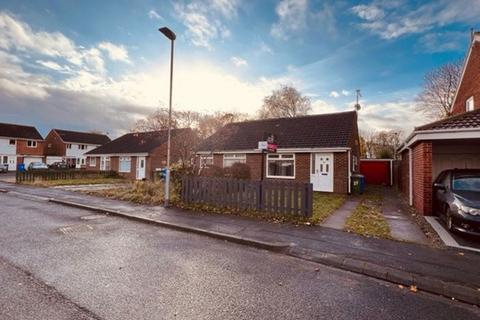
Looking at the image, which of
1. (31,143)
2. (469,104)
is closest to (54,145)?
(31,143)

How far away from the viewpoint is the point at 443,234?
6148 millimetres

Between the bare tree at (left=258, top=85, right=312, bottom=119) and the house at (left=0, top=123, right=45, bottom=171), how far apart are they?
43388 mm

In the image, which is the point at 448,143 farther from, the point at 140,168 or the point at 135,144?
the point at 135,144

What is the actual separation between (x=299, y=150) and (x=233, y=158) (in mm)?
5187

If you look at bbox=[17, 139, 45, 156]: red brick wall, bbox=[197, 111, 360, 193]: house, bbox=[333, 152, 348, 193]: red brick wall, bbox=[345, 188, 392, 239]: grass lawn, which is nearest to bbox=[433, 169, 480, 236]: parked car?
bbox=[345, 188, 392, 239]: grass lawn

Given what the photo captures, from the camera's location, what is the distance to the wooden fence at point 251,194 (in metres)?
7.67

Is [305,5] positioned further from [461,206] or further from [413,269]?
[413,269]

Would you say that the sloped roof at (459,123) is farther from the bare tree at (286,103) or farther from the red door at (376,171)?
the bare tree at (286,103)

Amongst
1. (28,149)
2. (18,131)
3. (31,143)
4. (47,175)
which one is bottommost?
(47,175)

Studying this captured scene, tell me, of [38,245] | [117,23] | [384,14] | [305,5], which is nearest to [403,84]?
[384,14]

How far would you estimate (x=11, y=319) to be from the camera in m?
2.70

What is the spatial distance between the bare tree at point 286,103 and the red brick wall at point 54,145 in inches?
1532

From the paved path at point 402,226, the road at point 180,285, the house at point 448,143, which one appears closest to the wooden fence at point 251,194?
the paved path at point 402,226

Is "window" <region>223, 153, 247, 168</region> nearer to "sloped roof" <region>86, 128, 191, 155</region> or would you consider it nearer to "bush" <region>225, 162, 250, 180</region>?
"bush" <region>225, 162, 250, 180</region>
